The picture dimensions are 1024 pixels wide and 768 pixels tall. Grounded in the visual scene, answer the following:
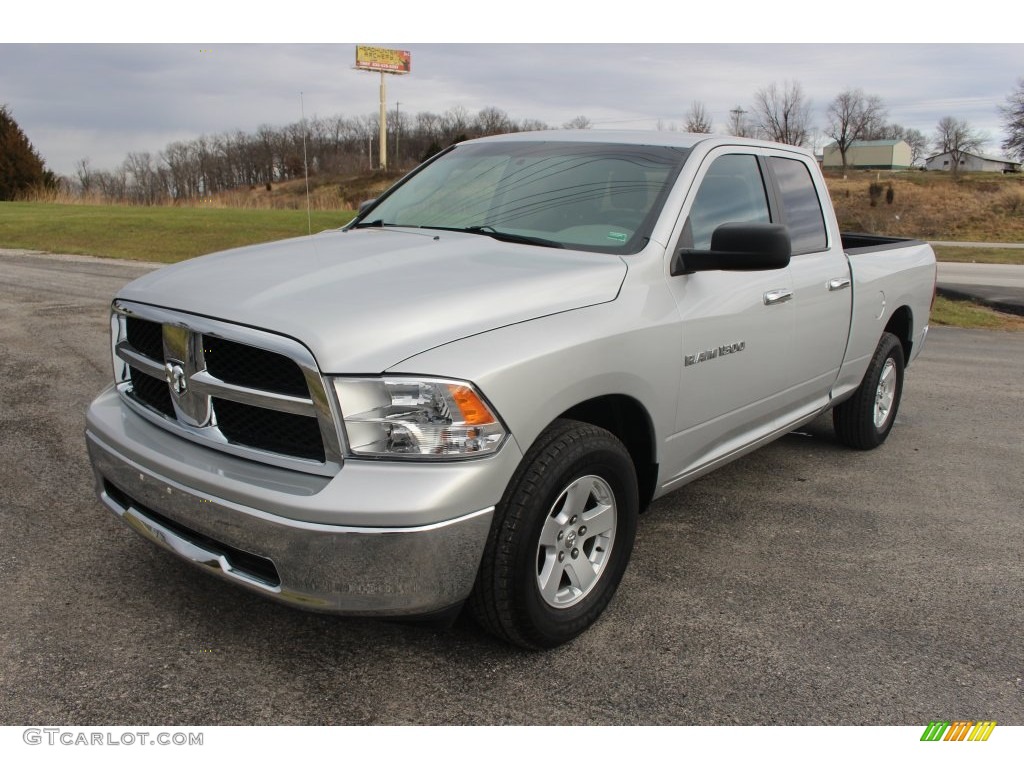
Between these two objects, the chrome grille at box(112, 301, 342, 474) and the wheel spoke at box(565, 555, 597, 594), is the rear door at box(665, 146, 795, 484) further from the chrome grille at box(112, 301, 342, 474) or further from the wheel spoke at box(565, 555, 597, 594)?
the chrome grille at box(112, 301, 342, 474)

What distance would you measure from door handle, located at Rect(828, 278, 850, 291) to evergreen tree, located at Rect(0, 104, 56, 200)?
50350mm

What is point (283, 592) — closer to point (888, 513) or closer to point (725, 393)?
point (725, 393)

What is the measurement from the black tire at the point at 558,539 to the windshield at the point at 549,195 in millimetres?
924

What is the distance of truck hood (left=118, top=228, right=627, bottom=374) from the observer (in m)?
2.56

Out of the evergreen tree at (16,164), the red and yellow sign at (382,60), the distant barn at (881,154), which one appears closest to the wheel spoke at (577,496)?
the evergreen tree at (16,164)

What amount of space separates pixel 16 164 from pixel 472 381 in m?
54.1

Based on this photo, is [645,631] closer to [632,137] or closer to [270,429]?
[270,429]

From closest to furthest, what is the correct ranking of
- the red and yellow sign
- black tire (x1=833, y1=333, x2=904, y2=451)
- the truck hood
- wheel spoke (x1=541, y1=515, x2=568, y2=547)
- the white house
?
the truck hood < wheel spoke (x1=541, y1=515, x2=568, y2=547) < black tire (x1=833, y1=333, x2=904, y2=451) < the red and yellow sign < the white house

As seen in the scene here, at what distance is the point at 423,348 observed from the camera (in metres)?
2.56

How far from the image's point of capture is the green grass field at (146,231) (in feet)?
63.5

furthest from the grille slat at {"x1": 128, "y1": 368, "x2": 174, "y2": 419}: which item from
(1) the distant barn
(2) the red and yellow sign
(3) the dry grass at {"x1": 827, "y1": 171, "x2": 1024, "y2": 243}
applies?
(1) the distant barn

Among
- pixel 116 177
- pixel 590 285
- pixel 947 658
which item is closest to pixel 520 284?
pixel 590 285

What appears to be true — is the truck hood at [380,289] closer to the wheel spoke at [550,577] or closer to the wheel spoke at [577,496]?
the wheel spoke at [577,496]
